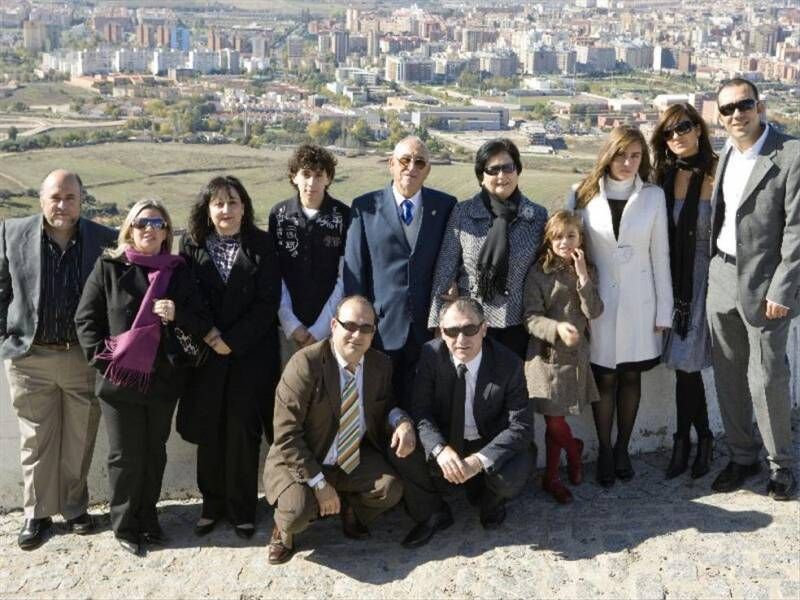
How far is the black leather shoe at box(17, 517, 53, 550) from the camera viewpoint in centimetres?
361

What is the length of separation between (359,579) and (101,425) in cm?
125

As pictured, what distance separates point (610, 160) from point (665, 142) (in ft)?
0.92

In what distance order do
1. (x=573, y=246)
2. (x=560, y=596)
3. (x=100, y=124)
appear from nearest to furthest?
(x=560, y=596), (x=573, y=246), (x=100, y=124)

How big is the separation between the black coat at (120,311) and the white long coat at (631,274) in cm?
156

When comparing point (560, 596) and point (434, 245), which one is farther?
point (434, 245)

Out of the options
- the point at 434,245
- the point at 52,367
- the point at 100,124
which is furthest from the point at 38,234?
the point at 100,124

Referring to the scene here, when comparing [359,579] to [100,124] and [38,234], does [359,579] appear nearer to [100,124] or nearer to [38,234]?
[38,234]

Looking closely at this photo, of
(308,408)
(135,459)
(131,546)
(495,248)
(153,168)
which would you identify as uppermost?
(495,248)

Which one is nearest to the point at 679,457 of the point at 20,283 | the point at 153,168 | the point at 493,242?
the point at 493,242

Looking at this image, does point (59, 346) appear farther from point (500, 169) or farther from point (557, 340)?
point (557, 340)

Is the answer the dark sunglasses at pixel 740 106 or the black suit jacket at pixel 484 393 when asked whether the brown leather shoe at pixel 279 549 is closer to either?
the black suit jacket at pixel 484 393

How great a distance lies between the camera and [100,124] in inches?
2562

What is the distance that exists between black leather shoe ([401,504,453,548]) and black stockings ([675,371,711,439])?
1112mm

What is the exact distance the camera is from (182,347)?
349 cm
